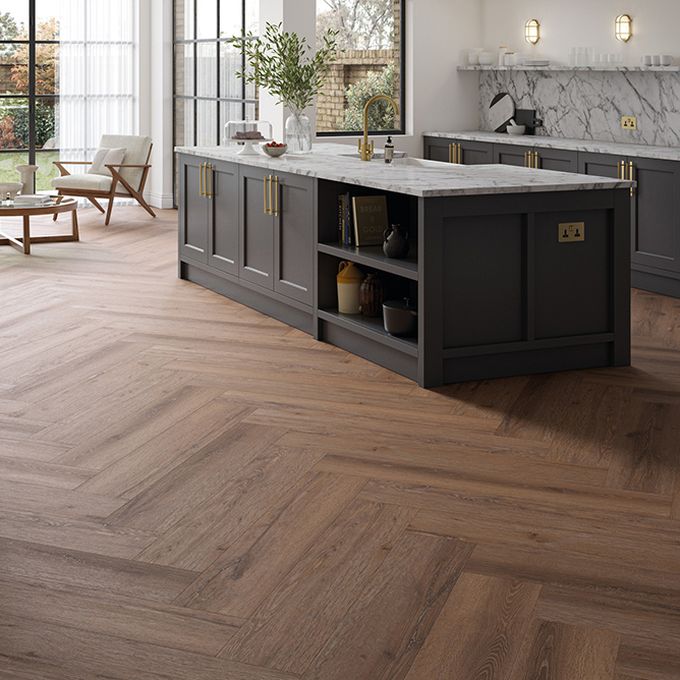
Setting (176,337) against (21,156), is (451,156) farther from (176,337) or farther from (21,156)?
(21,156)

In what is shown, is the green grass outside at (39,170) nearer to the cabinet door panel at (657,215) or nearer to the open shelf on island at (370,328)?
the cabinet door panel at (657,215)

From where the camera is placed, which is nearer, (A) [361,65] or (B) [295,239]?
(B) [295,239]

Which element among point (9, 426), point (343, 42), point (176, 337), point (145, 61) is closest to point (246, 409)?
point (9, 426)

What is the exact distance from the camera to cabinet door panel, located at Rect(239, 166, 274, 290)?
6.24 metres

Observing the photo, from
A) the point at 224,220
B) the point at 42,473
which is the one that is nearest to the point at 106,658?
the point at 42,473

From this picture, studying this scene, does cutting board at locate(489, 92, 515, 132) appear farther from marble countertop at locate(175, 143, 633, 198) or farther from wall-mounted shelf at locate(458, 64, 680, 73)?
marble countertop at locate(175, 143, 633, 198)

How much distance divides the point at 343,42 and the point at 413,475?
648cm

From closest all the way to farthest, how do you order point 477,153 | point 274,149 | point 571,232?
point 571,232 → point 274,149 → point 477,153

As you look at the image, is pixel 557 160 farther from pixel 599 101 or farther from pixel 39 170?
pixel 39 170

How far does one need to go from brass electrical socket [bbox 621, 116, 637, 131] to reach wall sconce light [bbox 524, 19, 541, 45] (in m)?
1.24

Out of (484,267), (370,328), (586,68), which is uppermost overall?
(586,68)

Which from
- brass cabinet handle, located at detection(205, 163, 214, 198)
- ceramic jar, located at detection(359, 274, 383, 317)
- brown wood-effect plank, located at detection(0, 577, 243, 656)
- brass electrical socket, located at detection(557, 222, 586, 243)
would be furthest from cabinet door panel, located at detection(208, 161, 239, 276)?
brown wood-effect plank, located at detection(0, 577, 243, 656)

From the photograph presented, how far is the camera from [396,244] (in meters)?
5.20

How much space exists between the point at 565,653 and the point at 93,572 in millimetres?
1236
